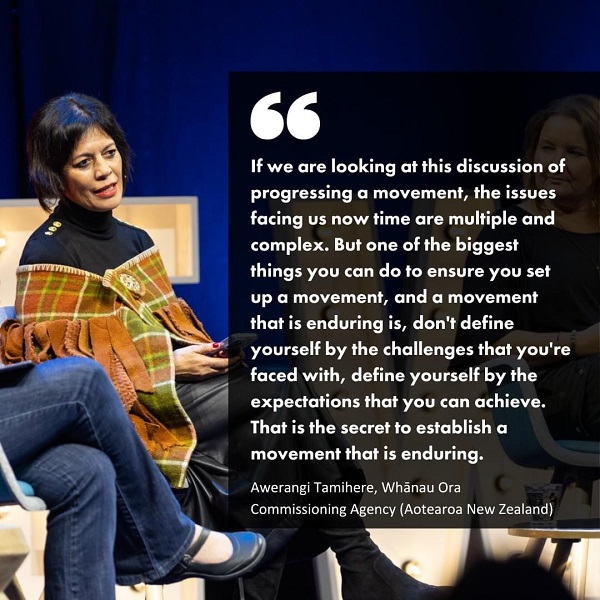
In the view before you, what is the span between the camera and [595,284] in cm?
311

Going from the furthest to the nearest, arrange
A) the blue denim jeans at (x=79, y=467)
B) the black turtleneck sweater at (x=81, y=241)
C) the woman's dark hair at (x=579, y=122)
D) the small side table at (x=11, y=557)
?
the woman's dark hair at (x=579, y=122) → the black turtleneck sweater at (x=81, y=241) → the small side table at (x=11, y=557) → the blue denim jeans at (x=79, y=467)

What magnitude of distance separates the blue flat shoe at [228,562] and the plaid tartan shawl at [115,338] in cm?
33

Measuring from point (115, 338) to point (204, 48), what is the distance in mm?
996

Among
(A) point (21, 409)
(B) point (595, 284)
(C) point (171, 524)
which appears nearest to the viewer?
(A) point (21, 409)

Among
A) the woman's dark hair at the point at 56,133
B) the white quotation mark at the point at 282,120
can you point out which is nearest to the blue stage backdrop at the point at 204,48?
the white quotation mark at the point at 282,120

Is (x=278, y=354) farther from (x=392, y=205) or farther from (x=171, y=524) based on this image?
(x=171, y=524)

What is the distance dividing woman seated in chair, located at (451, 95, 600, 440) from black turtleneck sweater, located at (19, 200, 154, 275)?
3.28ft

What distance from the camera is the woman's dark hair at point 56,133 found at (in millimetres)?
3012

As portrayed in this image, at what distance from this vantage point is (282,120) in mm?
3309

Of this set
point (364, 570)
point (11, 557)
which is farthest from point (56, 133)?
point (364, 570)

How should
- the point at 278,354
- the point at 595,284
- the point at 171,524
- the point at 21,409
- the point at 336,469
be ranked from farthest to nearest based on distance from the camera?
the point at 278,354
the point at 595,284
the point at 336,469
the point at 171,524
the point at 21,409

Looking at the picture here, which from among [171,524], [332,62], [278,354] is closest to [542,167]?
[332,62]

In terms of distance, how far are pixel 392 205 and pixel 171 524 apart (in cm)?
143

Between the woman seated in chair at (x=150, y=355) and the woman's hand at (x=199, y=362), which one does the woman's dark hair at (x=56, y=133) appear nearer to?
the woman seated in chair at (x=150, y=355)
